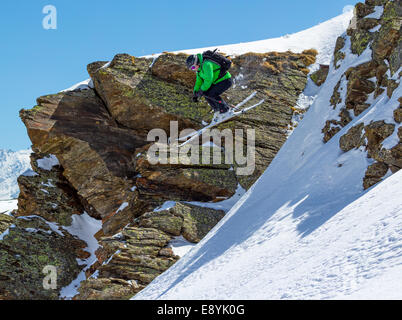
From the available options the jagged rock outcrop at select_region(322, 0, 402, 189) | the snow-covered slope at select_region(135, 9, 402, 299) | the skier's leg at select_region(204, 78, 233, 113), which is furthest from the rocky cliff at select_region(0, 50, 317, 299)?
the jagged rock outcrop at select_region(322, 0, 402, 189)

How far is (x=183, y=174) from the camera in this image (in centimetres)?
2194

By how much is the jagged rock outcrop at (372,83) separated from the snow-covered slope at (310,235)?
0.33 m

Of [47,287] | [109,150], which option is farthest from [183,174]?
[47,287]

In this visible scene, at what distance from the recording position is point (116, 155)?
25953 mm

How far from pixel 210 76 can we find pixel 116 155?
41.7 ft

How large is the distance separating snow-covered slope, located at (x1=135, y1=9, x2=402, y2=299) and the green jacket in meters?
4.64

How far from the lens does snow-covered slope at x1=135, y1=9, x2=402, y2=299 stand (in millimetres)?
4616

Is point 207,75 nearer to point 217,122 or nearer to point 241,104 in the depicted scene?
→ point 217,122

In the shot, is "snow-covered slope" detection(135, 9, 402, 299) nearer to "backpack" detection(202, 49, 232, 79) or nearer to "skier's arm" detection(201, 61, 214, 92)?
"skier's arm" detection(201, 61, 214, 92)

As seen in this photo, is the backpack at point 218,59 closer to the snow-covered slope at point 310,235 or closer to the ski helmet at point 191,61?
the ski helmet at point 191,61

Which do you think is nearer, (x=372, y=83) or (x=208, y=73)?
(x=372, y=83)

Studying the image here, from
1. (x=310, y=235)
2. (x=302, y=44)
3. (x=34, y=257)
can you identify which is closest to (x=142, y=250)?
(x=34, y=257)
